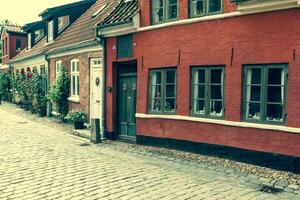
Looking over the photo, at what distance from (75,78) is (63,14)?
548cm

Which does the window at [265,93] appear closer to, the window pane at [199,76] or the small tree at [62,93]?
the window pane at [199,76]

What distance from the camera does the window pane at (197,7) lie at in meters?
9.41

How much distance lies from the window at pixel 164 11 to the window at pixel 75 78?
19.6 ft

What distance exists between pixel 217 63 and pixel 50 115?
12682mm

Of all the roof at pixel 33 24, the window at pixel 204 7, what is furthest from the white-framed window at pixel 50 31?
the window at pixel 204 7

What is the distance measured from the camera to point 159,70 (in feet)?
34.7

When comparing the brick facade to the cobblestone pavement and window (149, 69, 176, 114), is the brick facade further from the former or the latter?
the cobblestone pavement

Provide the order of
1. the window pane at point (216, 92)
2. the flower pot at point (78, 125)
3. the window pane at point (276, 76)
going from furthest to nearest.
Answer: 1. the flower pot at point (78, 125)
2. the window pane at point (216, 92)
3. the window pane at point (276, 76)

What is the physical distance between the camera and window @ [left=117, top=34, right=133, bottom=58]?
37.3ft

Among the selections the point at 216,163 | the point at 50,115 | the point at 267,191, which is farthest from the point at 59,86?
the point at 267,191

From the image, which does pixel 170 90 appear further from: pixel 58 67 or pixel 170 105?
pixel 58 67

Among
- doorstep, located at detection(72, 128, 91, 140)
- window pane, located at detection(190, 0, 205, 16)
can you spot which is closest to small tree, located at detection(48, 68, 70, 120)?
Result: doorstep, located at detection(72, 128, 91, 140)

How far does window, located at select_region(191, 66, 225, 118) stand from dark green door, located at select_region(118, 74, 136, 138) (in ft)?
8.72

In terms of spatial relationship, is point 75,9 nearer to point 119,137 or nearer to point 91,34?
point 91,34
